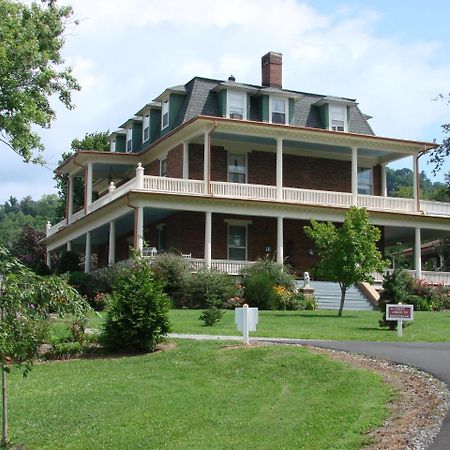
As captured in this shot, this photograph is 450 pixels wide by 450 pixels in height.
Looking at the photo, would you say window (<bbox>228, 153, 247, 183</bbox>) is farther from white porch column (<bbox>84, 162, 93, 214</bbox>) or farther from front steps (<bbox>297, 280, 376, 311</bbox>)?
white porch column (<bbox>84, 162, 93, 214</bbox>)

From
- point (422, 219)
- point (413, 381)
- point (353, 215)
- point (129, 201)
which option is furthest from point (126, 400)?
point (422, 219)

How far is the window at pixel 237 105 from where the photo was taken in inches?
1533

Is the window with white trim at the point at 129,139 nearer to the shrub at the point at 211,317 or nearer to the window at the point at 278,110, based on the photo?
Answer: the window at the point at 278,110

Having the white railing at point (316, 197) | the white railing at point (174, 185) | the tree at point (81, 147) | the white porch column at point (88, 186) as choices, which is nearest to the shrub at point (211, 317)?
the white railing at point (174, 185)

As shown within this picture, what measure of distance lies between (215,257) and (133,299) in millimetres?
18619

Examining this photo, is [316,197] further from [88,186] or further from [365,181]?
[88,186]

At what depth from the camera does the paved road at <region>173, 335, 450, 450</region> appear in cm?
1429

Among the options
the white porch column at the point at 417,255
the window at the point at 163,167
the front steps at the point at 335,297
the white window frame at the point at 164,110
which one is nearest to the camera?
the front steps at the point at 335,297

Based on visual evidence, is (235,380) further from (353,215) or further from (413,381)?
(353,215)

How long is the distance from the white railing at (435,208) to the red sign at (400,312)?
64.0ft

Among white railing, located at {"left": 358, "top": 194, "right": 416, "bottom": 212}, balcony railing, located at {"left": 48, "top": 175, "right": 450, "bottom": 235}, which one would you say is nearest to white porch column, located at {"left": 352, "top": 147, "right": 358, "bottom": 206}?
balcony railing, located at {"left": 48, "top": 175, "right": 450, "bottom": 235}

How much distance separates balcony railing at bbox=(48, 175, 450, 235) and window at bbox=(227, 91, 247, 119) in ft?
15.3

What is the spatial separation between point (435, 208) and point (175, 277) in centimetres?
1466

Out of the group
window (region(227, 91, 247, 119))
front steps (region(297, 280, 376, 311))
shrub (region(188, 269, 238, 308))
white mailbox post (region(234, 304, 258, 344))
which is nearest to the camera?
white mailbox post (region(234, 304, 258, 344))
